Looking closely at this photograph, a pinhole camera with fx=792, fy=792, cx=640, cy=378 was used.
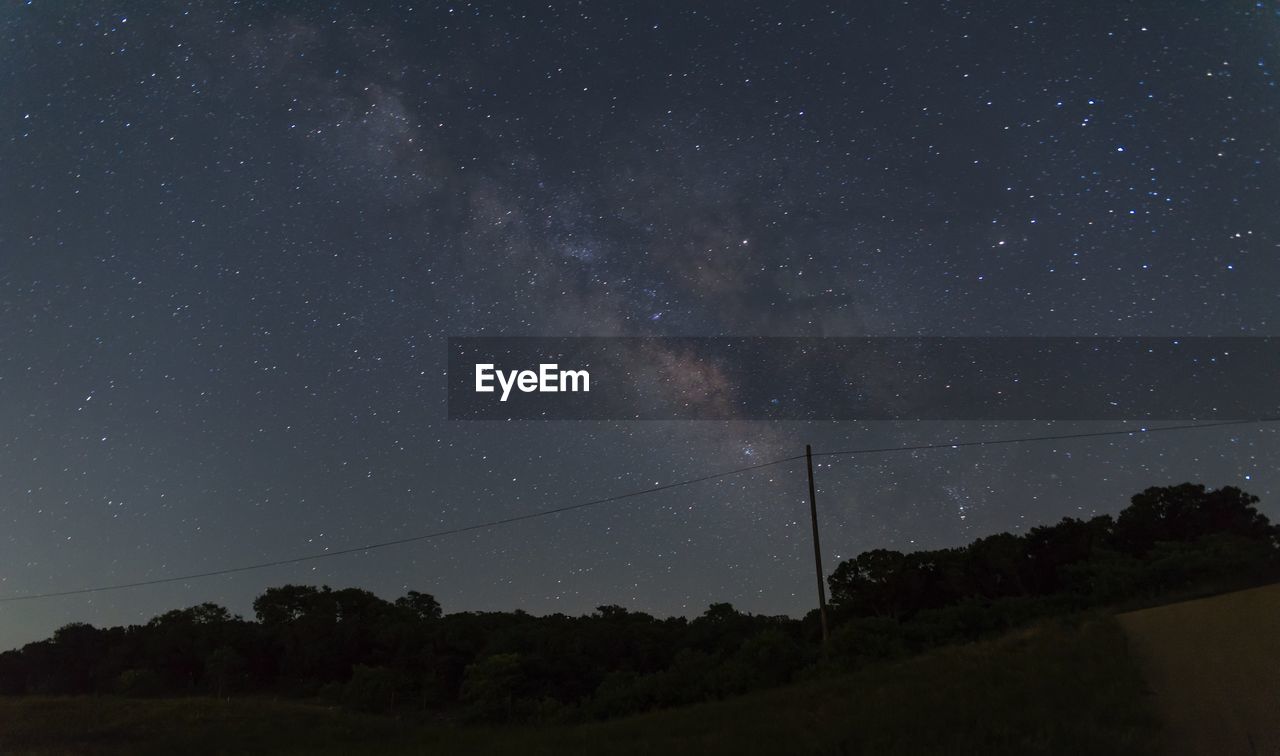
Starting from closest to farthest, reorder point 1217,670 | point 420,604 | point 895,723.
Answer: point 895,723, point 1217,670, point 420,604

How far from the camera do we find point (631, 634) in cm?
4481

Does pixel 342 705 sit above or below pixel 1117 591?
below

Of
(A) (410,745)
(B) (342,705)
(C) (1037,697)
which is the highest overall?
(C) (1037,697)

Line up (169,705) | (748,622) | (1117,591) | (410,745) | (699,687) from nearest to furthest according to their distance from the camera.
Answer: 1. (410,745)
2. (699,687)
3. (169,705)
4. (1117,591)
5. (748,622)

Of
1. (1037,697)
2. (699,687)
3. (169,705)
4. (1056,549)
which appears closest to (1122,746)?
(1037,697)

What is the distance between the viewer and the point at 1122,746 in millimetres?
8359

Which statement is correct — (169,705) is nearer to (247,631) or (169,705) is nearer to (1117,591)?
(247,631)

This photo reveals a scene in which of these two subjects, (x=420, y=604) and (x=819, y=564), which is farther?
(x=420, y=604)

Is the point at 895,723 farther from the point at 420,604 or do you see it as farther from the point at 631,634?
the point at 420,604

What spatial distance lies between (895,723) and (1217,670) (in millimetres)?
5440

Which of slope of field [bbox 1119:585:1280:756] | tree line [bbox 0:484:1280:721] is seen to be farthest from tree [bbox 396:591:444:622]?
slope of field [bbox 1119:585:1280:756]

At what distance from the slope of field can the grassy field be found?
1.33 feet

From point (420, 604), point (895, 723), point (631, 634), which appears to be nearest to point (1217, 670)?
point (895, 723)

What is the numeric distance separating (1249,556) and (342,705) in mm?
40079
